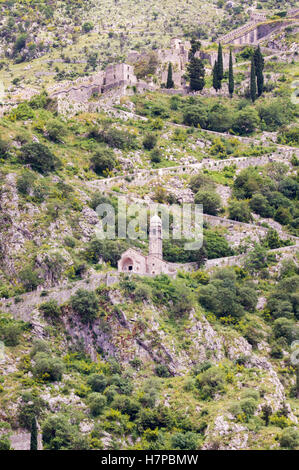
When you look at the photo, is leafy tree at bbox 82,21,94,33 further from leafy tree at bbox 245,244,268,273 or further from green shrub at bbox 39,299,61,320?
green shrub at bbox 39,299,61,320

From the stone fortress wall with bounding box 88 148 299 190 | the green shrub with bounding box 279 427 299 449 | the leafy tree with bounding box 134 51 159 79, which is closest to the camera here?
the green shrub with bounding box 279 427 299 449

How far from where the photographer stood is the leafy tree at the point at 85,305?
7088cm

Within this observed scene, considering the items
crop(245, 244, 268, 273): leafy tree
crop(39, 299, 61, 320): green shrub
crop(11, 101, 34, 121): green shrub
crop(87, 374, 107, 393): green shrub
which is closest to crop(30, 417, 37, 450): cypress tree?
crop(87, 374, 107, 393): green shrub

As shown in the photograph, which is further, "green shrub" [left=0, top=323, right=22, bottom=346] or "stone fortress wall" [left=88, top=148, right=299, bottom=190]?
"stone fortress wall" [left=88, top=148, right=299, bottom=190]

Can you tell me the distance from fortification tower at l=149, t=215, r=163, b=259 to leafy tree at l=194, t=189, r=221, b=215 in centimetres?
1156

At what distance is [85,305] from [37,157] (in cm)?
1959

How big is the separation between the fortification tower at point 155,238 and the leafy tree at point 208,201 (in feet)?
37.9

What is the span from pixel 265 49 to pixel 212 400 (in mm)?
71140

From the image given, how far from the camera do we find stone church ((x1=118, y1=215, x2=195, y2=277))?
7681cm

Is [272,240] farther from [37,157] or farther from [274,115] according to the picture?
[274,115]

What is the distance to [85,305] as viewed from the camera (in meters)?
70.9

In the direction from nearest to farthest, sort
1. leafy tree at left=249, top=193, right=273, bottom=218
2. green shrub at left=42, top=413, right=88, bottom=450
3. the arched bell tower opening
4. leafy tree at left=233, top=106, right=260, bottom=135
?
1. green shrub at left=42, top=413, right=88, bottom=450
2. the arched bell tower opening
3. leafy tree at left=249, top=193, right=273, bottom=218
4. leafy tree at left=233, top=106, right=260, bottom=135

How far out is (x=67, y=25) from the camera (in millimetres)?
162625
